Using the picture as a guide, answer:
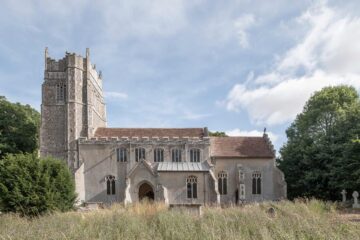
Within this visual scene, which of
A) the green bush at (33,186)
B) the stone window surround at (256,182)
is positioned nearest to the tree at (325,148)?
the stone window surround at (256,182)

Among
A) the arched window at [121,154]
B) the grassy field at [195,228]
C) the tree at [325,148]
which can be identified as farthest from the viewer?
the arched window at [121,154]

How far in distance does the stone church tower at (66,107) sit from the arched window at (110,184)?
11.3 feet

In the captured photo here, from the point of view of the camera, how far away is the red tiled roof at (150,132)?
117ft

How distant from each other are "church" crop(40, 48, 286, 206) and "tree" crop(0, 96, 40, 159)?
4576 mm

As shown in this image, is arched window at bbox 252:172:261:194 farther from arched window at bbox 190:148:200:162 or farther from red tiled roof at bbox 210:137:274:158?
arched window at bbox 190:148:200:162

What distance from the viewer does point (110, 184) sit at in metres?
33.5

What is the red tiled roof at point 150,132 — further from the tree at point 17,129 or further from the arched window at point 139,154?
the tree at point 17,129

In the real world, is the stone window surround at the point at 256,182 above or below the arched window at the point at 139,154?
below

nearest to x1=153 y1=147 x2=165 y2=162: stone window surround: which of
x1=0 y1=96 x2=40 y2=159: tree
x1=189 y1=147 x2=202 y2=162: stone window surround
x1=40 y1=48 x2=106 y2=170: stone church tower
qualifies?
x1=189 y1=147 x2=202 y2=162: stone window surround

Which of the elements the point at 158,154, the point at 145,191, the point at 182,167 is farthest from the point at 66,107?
the point at 182,167

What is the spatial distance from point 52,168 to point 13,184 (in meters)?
2.47

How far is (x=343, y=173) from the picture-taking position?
28.8 metres

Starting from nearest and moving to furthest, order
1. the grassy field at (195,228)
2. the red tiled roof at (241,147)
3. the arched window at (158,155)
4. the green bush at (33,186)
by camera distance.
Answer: the grassy field at (195,228) < the green bush at (33,186) < the arched window at (158,155) < the red tiled roof at (241,147)

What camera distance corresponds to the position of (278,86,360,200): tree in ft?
95.6
